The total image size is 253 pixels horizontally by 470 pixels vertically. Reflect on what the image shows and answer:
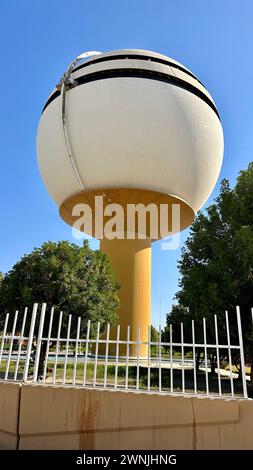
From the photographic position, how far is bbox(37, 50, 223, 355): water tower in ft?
47.4

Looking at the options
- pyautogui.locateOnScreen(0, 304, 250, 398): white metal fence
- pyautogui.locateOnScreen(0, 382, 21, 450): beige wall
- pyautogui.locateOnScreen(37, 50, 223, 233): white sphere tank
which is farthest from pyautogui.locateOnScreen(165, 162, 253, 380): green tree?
pyautogui.locateOnScreen(0, 382, 21, 450): beige wall

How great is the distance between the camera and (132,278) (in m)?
18.6

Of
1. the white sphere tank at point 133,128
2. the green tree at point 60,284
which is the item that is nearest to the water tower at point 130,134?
the white sphere tank at point 133,128

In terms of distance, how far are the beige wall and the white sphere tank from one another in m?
11.4

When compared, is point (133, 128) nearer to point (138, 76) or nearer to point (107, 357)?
point (138, 76)

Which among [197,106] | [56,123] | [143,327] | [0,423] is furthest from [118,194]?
[0,423]

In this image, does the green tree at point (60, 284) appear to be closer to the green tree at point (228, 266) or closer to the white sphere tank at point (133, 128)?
the white sphere tank at point (133, 128)

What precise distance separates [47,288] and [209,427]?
9.47m

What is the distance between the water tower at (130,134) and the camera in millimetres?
14438

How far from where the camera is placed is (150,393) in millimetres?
4066

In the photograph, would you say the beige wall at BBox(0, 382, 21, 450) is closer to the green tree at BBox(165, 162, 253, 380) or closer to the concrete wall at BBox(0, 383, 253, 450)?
the concrete wall at BBox(0, 383, 253, 450)
